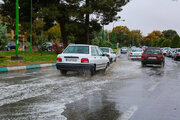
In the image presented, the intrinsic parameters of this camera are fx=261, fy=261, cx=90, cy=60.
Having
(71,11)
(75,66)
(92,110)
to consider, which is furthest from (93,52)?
(71,11)

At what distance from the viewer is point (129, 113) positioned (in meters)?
Result: 5.29

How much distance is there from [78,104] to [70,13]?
2798 centimetres

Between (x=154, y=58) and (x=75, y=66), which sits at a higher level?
(x=154, y=58)

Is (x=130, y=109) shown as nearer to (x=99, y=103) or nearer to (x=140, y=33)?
(x=99, y=103)

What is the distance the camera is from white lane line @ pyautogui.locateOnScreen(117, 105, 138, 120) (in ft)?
16.3

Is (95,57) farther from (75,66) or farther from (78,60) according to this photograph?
(75,66)

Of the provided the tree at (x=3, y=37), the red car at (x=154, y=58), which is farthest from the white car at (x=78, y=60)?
the tree at (x=3, y=37)

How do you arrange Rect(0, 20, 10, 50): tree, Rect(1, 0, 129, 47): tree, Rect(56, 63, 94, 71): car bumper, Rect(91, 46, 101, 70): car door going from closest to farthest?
Rect(56, 63, 94, 71): car bumper → Rect(91, 46, 101, 70): car door → Rect(0, 20, 10, 50): tree → Rect(1, 0, 129, 47): tree

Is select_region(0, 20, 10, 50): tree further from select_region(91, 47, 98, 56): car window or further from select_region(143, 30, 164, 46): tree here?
select_region(143, 30, 164, 46): tree

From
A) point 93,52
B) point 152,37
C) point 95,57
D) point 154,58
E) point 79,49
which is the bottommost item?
point 154,58

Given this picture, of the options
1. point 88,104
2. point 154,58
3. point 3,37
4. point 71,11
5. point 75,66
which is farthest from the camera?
point 71,11

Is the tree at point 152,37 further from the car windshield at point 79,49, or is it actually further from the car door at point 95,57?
the car windshield at point 79,49

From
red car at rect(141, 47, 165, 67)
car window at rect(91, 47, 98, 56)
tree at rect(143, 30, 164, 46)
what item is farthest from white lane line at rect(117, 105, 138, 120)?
tree at rect(143, 30, 164, 46)

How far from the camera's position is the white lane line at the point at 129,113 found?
16.3 ft
